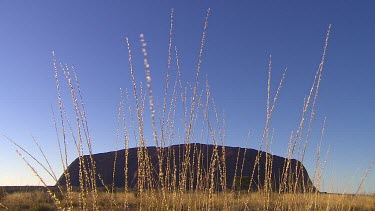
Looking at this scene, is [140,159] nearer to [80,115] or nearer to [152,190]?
[152,190]

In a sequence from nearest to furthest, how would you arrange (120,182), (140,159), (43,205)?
(140,159)
(43,205)
(120,182)

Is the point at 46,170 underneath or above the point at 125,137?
underneath

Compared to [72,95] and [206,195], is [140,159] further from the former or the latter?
[206,195]

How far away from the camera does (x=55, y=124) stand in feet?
8.05

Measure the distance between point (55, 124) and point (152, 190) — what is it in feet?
2.03

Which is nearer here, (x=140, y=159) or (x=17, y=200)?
(x=140, y=159)

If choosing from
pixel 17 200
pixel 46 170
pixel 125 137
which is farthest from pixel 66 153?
pixel 17 200

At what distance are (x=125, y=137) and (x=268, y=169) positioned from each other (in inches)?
44.8

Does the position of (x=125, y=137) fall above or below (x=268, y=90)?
below

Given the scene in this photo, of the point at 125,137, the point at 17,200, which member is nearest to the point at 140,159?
the point at 125,137

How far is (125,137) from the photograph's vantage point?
9.24ft

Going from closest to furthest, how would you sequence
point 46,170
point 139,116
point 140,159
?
point 46,170, point 139,116, point 140,159

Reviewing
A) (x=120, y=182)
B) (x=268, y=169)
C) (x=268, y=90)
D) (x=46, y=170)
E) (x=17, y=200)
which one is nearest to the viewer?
(x=46, y=170)

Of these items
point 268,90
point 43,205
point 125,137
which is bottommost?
point 43,205
